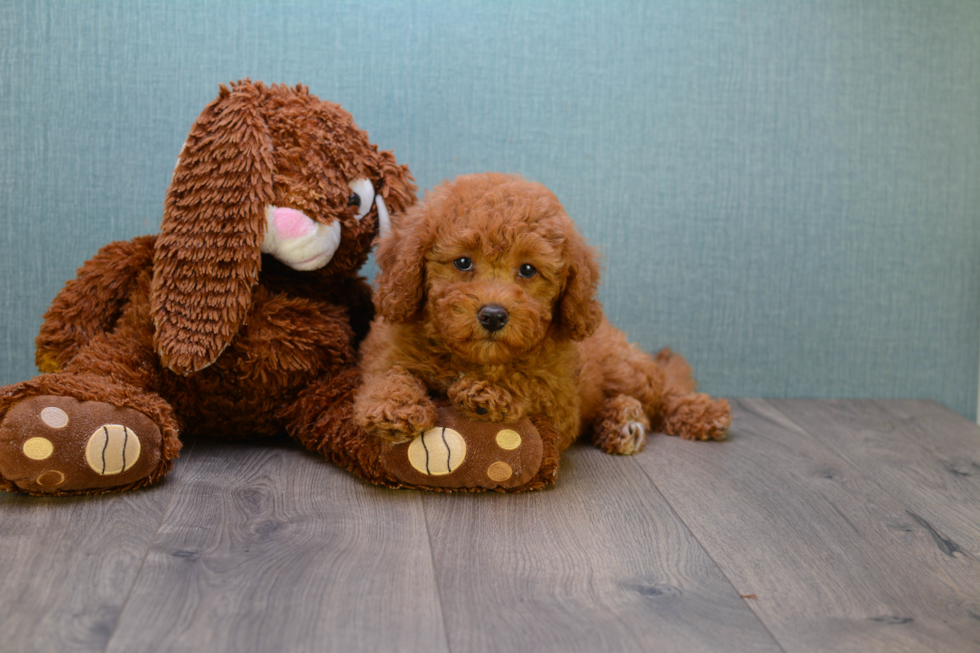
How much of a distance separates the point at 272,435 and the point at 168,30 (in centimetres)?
97

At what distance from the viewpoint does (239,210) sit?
5.00 ft

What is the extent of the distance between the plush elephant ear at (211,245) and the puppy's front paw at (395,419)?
334mm

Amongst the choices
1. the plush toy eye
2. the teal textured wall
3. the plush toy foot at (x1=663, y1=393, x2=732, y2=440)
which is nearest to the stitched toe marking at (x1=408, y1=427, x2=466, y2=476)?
the plush toy eye

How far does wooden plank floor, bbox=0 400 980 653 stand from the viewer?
105 cm

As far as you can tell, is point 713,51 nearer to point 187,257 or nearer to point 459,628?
point 187,257

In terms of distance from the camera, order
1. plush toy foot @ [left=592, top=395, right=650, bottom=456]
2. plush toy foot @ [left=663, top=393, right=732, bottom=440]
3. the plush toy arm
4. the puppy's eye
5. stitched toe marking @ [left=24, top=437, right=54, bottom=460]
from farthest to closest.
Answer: plush toy foot @ [left=663, top=393, right=732, bottom=440] < plush toy foot @ [left=592, top=395, right=650, bottom=456] < the plush toy arm < the puppy's eye < stitched toe marking @ [left=24, top=437, right=54, bottom=460]

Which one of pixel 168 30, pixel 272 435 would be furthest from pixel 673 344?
pixel 168 30

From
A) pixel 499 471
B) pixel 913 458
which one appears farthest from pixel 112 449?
pixel 913 458

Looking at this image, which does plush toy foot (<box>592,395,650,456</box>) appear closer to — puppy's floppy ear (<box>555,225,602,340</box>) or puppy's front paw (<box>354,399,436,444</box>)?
puppy's floppy ear (<box>555,225,602,340</box>)

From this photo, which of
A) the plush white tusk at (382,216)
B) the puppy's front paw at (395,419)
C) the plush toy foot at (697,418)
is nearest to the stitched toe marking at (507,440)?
the puppy's front paw at (395,419)

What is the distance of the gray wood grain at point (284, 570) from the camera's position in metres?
1.02

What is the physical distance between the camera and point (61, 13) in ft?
6.13

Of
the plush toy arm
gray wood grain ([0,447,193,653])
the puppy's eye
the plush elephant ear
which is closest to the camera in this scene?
gray wood grain ([0,447,193,653])

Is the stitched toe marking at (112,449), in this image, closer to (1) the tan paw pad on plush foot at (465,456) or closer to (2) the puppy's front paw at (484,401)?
(1) the tan paw pad on plush foot at (465,456)
